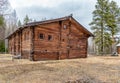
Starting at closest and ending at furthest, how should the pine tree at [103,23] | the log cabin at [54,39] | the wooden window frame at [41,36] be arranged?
the log cabin at [54,39] < the wooden window frame at [41,36] < the pine tree at [103,23]

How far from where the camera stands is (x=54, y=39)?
1193 inches

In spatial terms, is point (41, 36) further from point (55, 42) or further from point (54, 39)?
point (55, 42)

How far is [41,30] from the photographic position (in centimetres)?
2869

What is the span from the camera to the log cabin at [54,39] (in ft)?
92.4

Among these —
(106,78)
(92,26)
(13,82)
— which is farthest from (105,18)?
(13,82)

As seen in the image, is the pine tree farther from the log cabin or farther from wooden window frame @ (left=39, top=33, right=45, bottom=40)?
wooden window frame @ (left=39, top=33, right=45, bottom=40)

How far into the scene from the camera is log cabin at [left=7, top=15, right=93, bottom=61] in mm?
28172

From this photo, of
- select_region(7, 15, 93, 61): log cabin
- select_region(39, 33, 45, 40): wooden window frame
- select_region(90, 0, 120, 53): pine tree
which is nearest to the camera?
select_region(7, 15, 93, 61): log cabin

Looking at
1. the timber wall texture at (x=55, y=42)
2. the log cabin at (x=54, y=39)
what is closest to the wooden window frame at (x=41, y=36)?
the log cabin at (x=54, y=39)

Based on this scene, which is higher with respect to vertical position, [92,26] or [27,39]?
[92,26]

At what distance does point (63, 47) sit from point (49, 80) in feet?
55.0

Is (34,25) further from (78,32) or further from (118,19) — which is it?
(118,19)

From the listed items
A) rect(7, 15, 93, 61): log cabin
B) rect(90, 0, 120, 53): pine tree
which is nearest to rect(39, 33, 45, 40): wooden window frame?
rect(7, 15, 93, 61): log cabin

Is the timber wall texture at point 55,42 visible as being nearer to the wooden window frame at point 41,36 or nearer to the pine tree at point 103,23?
the wooden window frame at point 41,36
